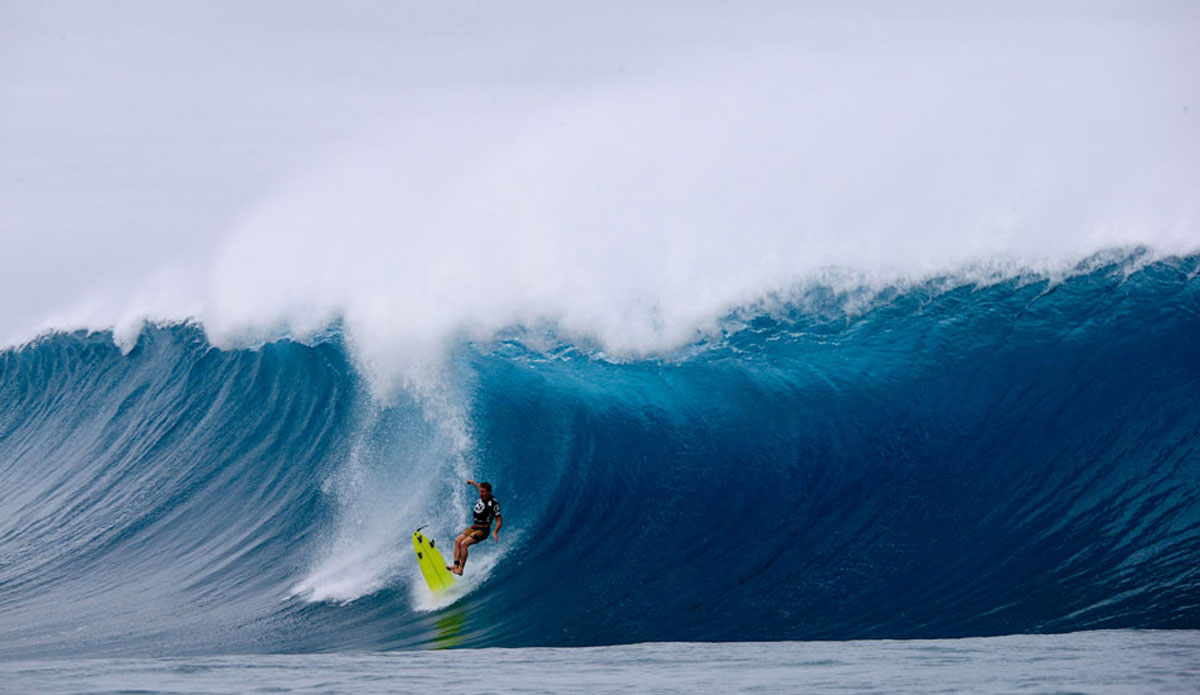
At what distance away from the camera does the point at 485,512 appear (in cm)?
728

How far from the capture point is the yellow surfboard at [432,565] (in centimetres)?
713

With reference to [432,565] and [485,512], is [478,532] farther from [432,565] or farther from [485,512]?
[432,565]

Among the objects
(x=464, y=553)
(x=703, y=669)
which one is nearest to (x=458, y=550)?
(x=464, y=553)

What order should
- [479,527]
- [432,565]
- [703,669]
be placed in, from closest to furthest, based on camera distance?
1. [703,669]
2. [432,565]
3. [479,527]

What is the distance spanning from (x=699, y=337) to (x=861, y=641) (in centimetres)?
411

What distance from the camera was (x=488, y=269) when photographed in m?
10.6

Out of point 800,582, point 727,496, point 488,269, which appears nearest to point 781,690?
point 800,582

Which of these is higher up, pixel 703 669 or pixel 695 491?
pixel 695 491

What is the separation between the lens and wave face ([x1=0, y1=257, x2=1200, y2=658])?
255 inches

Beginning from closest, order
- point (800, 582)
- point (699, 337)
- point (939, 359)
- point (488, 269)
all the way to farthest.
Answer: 1. point (800, 582)
2. point (939, 359)
3. point (699, 337)
4. point (488, 269)

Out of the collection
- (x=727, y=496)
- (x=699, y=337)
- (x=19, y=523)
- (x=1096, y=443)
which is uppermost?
(x=19, y=523)

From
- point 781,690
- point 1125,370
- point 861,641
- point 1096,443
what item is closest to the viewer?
point 781,690

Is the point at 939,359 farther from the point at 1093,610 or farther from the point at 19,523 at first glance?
the point at 19,523

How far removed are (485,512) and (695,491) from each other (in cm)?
160
